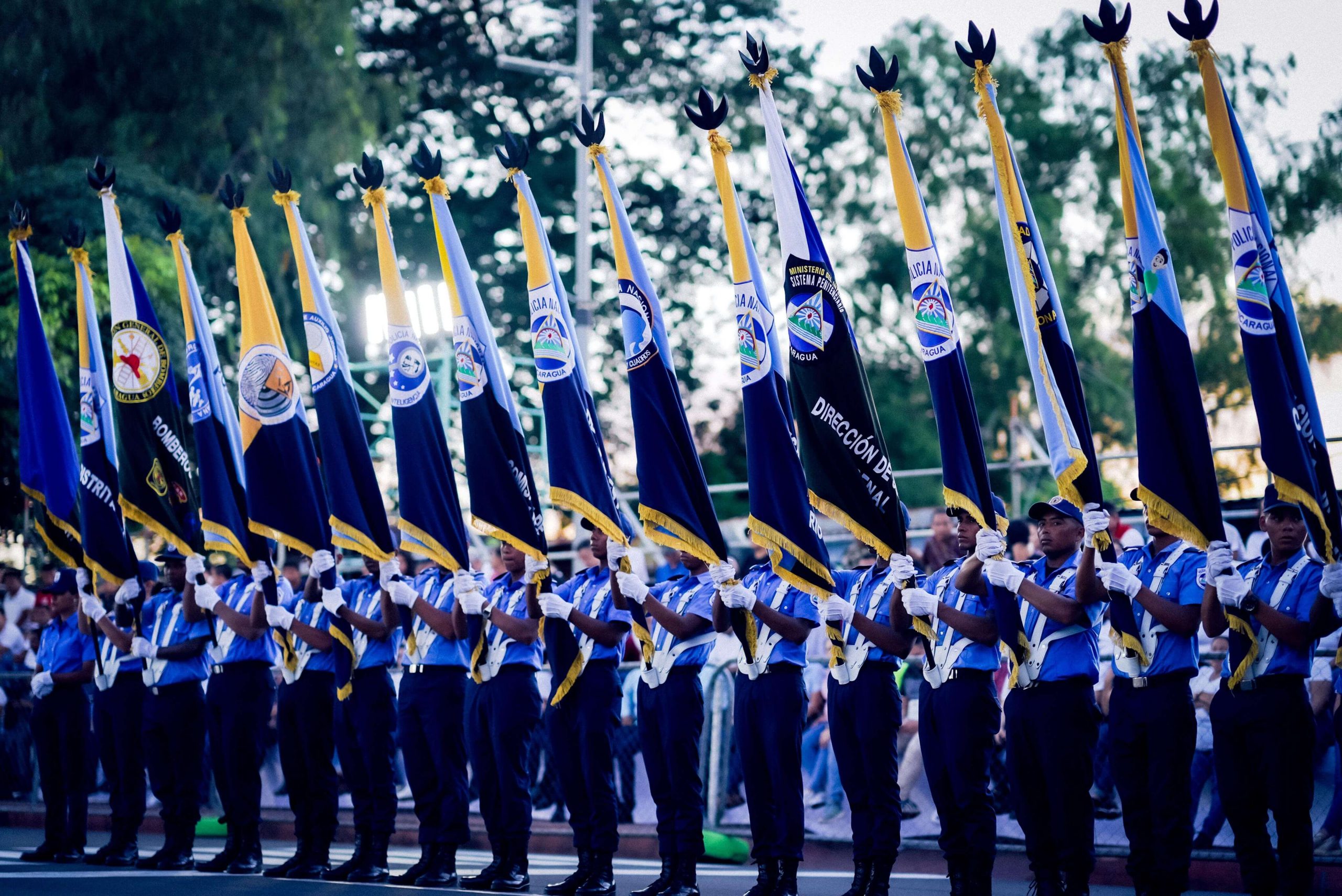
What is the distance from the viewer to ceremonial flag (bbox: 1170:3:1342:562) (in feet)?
23.7

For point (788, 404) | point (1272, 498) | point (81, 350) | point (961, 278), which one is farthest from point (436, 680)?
point (961, 278)

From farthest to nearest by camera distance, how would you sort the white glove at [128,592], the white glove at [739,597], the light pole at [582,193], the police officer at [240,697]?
the light pole at [582,193] → the white glove at [128,592] → the police officer at [240,697] → the white glove at [739,597]

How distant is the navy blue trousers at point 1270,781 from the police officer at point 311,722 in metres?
5.39

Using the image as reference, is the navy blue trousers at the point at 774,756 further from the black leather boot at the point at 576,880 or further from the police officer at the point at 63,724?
the police officer at the point at 63,724

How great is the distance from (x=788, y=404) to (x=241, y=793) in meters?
4.44

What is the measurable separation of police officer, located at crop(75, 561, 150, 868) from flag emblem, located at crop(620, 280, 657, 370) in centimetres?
428

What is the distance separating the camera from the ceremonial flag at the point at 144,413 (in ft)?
37.6

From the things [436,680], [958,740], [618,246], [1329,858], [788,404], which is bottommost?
[1329,858]

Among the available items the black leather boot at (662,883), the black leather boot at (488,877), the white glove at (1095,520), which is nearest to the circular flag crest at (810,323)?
the white glove at (1095,520)

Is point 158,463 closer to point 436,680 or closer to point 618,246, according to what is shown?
point 436,680

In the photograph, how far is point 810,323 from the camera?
8742mm

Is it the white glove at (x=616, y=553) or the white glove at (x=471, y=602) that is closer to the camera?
the white glove at (x=616, y=553)

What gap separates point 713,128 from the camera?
9.26 meters

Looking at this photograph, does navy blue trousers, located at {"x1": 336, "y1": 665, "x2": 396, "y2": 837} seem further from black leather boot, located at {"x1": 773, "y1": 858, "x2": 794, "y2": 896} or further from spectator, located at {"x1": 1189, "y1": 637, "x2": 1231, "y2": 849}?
spectator, located at {"x1": 1189, "y1": 637, "x2": 1231, "y2": 849}
